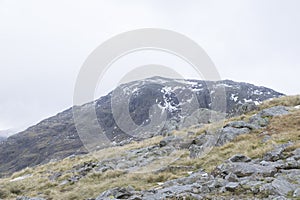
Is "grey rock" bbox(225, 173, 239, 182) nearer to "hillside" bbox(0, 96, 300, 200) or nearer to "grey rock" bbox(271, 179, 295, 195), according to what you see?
"hillside" bbox(0, 96, 300, 200)

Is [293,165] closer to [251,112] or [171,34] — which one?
[171,34]

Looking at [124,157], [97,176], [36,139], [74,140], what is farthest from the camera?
[36,139]

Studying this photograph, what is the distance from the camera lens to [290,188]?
9562mm

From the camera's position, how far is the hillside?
405 inches

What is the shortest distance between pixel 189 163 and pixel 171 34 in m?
8.01

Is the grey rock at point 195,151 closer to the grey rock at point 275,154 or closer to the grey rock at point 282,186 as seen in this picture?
the grey rock at point 275,154

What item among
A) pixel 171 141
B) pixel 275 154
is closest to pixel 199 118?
pixel 171 141

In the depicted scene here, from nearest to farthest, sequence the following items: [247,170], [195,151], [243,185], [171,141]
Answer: [243,185]
[247,170]
[195,151]
[171,141]

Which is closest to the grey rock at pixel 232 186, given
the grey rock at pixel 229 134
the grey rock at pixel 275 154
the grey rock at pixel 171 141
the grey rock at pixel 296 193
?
the grey rock at pixel 296 193

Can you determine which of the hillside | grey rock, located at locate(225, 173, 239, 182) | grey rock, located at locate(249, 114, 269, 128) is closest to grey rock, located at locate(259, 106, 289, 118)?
the hillside

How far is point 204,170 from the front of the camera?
51.2 ft

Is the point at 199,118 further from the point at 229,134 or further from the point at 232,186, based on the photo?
the point at 232,186

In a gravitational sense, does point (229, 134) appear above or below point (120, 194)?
above

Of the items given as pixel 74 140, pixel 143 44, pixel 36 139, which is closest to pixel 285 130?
pixel 143 44
